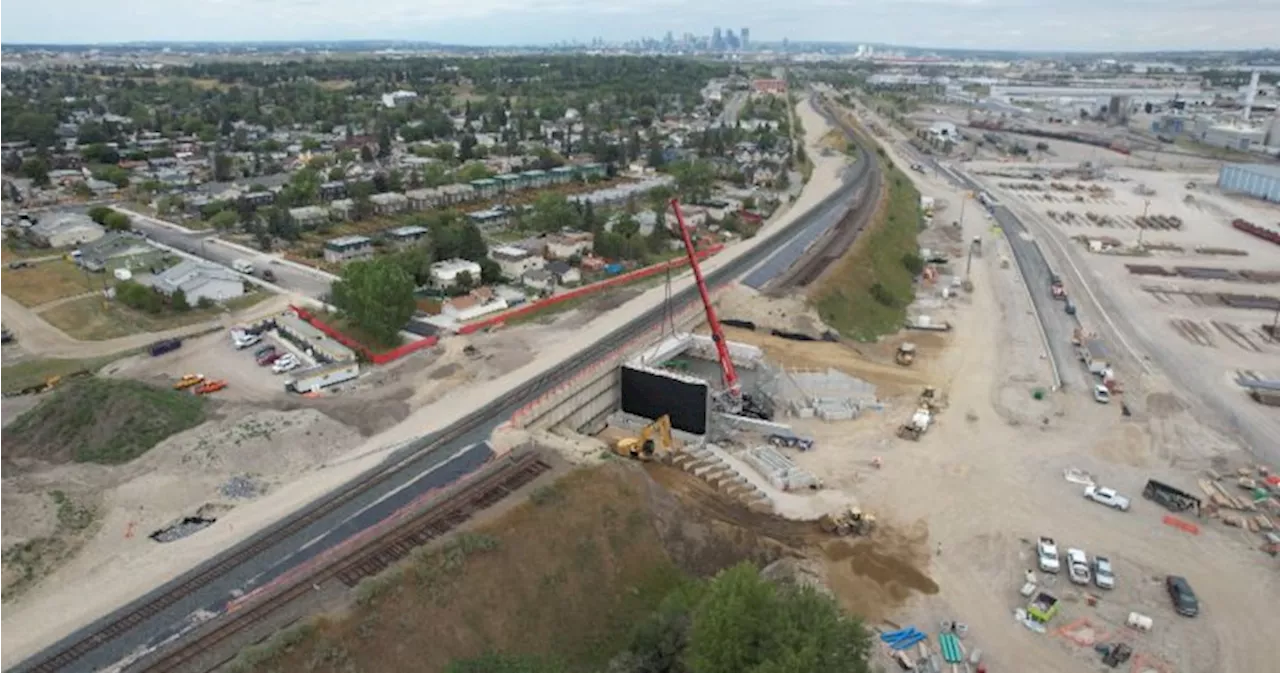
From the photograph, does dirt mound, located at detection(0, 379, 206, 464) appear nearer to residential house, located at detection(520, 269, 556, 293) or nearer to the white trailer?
the white trailer

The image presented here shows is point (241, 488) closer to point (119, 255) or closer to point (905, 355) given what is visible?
point (905, 355)

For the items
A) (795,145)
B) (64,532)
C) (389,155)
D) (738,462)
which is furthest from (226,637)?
(795,145)

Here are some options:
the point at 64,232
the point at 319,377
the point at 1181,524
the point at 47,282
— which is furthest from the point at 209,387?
the point at 1181,524

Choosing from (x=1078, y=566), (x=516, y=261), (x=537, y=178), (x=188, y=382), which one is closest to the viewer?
(x=1078, y=566)

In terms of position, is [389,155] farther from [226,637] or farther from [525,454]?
[226,637]

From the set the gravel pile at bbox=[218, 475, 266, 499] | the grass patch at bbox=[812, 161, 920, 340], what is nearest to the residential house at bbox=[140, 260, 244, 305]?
the gravel pile at bbox=[218, 475, 266, 499]

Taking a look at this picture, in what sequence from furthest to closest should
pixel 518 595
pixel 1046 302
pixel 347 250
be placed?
pixel 347 250
pixel 1046 302
pixel 518 595
